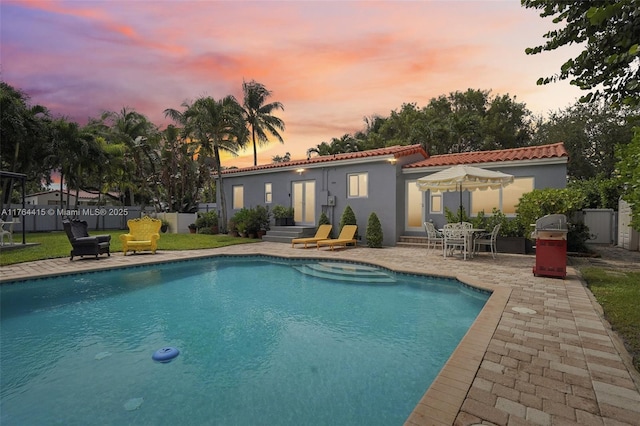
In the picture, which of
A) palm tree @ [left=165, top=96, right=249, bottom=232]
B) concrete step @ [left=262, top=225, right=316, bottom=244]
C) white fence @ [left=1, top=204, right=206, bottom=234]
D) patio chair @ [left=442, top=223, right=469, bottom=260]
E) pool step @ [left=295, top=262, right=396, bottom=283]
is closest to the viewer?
pool step @ [left=295, top=262, right=396, bottom=283]

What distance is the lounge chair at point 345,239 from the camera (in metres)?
12.3

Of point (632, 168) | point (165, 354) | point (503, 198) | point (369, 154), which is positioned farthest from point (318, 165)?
point (165, 354)

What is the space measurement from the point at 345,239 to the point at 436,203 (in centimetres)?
427

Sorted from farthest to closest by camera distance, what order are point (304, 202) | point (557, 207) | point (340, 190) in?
point (304, 202)
point (340, 190)
point (557, 207)

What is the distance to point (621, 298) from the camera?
17.1 feet

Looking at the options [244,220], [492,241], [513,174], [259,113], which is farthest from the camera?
[259,113]

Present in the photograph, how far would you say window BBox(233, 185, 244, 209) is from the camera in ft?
61.5

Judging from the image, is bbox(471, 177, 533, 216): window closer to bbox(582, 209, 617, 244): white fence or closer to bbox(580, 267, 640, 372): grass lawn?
bbox(580, 267, 640, 372): grass lawn

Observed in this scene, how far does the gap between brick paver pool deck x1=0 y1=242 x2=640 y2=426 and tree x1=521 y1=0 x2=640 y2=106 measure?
7.55ft

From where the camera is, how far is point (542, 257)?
6.95 meters

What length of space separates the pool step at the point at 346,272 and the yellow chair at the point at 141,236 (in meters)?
5.50

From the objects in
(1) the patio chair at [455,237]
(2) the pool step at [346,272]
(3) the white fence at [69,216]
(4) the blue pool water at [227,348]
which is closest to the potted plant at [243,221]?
(3) the white fence at [69,216]

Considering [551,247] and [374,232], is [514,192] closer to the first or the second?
[374,232]

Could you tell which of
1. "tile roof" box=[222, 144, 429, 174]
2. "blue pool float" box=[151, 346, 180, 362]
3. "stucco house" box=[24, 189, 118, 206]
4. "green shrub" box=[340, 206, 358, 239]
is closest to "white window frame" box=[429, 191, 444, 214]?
"tile roof" box=[222, 144, 429, 174]
